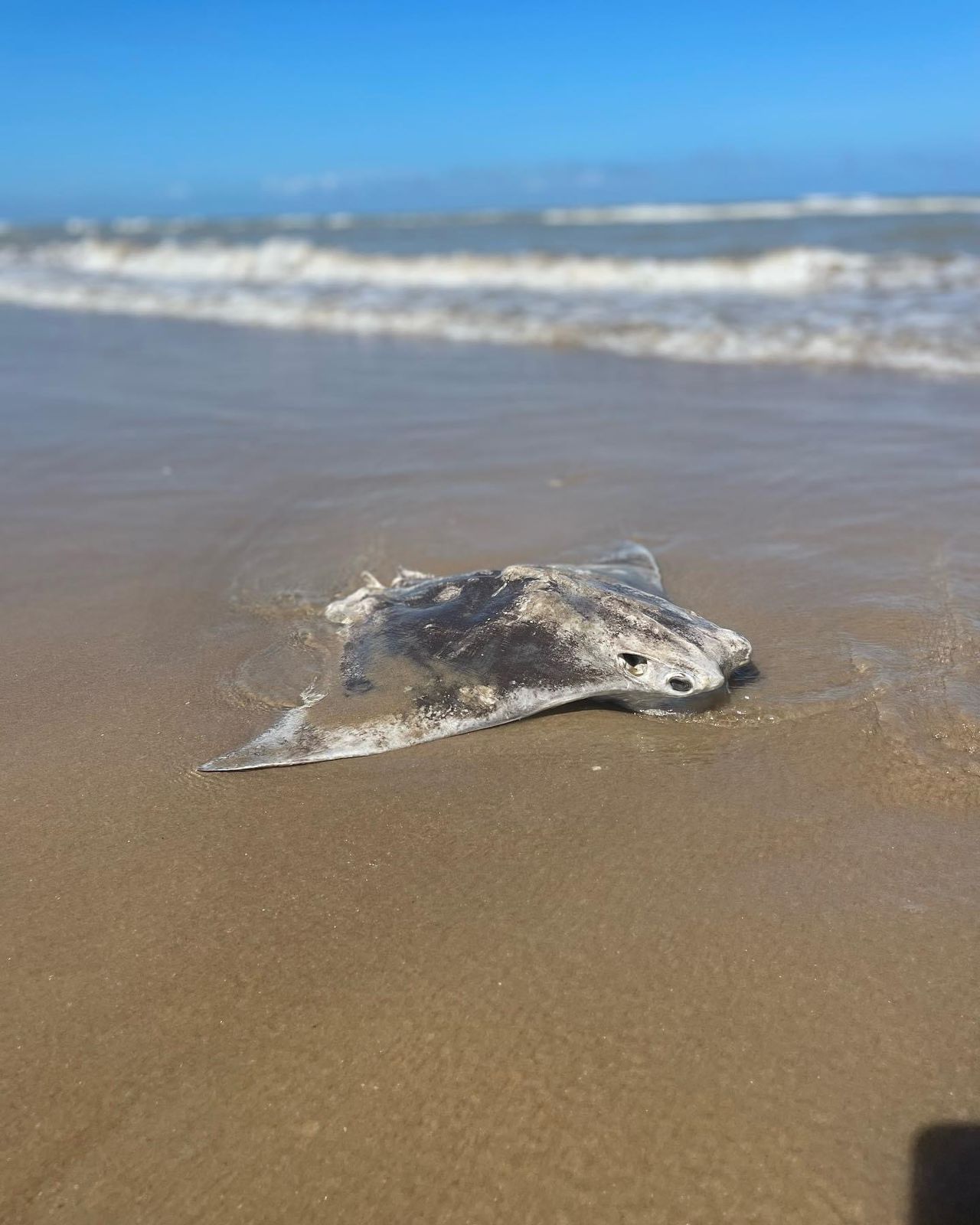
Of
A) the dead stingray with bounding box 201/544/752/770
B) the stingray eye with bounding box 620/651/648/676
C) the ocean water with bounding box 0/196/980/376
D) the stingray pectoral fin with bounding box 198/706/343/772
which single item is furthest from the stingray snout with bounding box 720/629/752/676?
the ocean water with bounding box 0/196/980/376

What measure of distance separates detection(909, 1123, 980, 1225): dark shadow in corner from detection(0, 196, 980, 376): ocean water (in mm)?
8793

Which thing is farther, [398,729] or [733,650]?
[733,650]

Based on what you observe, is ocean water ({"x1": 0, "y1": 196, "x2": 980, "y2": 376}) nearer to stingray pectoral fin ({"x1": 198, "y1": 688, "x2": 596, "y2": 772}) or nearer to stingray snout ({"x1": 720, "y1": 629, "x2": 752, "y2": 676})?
stingray snout ({"x1": 720, "y1": 629, "x2": 752, "y2": 676})

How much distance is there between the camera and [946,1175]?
2.11 meters

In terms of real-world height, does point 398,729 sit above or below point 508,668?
below

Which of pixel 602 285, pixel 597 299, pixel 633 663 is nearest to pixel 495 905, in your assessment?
pixel 633 663

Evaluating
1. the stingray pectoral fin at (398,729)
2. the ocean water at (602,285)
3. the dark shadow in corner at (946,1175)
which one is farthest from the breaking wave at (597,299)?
the dark shadow in corner at (946,1175)

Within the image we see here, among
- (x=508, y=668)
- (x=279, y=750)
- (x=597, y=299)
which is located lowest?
(x=279, y=750)

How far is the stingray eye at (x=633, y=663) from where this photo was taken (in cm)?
373

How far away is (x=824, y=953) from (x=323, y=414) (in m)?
7.33

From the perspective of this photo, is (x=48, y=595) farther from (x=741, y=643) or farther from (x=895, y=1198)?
(x=895, y=1198)

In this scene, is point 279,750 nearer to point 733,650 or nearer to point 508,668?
point 508,668

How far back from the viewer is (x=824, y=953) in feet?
8.89

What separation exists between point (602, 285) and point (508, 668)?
15.8 metres
